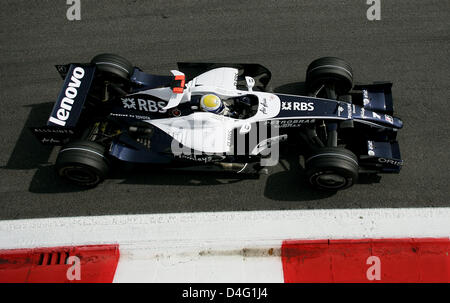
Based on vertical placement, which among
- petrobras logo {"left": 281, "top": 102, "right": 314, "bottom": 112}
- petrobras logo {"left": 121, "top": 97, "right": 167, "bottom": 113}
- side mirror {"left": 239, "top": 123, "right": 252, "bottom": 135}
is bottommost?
side mirror {"left": 239, "top": 123, "right": 252, "bottom": 135}

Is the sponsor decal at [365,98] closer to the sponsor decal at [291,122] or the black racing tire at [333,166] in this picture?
the sponsor decal at [291,122]

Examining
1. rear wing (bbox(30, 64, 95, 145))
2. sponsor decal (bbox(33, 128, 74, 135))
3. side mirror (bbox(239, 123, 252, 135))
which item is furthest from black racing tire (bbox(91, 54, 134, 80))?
side mirror (bbox(239, 123, 252, 135))

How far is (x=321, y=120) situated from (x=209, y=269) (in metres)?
2.74

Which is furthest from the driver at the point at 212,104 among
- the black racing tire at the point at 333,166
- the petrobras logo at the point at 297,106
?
the black racing tire at the point at 333,166

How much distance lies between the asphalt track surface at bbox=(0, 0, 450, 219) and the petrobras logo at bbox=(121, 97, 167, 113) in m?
1.09

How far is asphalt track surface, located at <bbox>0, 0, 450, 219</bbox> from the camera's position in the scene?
221 inches

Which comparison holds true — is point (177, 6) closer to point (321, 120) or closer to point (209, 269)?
point (321, 120)

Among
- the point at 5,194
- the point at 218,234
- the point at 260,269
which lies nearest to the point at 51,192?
the point at 5,194

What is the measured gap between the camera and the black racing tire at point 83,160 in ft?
16.6

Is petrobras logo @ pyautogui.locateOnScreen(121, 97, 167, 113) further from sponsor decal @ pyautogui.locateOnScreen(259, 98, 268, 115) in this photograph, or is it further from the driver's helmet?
sponsor decal @ pyautogui.locateOnScreen(259, 98, 268, 115)

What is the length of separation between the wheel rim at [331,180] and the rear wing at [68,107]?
363cm

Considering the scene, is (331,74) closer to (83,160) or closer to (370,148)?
(370,148)

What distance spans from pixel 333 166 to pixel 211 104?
1.91 meters
